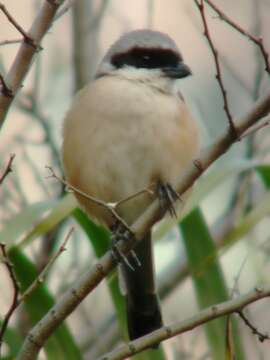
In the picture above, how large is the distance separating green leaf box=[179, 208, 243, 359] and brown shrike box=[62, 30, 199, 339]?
0.56 ft

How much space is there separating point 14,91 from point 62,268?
2182 mm

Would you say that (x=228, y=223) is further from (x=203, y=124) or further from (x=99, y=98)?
(x=99, y=98)

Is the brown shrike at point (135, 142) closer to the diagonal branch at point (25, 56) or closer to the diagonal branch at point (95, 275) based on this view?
the diagonal branch at point (95, 275)

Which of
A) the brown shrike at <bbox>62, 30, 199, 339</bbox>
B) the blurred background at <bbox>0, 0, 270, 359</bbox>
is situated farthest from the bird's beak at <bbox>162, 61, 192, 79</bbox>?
the blurred background at <bbox>0, 0, 270, 359</bbox>

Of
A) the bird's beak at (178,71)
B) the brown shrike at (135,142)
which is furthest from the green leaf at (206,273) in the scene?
the bird's beak at (178,71)

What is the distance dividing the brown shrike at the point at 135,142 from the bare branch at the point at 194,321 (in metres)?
0.81

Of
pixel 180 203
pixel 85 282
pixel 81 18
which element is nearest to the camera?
pixel 85 282

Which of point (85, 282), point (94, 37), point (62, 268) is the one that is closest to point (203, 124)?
point (94, 37)

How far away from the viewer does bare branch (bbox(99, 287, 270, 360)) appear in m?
2.05

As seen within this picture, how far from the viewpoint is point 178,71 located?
Result: 10.4ft

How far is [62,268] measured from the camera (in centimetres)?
429

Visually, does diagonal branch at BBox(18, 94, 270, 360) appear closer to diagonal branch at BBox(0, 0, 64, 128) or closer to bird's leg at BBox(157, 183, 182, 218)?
bird's leg at BBox(157, 183, 182, 218)

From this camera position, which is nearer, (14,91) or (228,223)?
(14,91)

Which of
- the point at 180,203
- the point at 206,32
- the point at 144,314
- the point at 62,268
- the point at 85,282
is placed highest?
the point at 206,32
